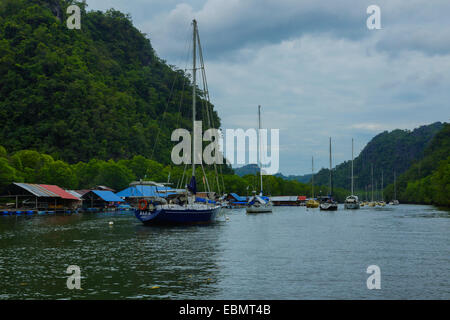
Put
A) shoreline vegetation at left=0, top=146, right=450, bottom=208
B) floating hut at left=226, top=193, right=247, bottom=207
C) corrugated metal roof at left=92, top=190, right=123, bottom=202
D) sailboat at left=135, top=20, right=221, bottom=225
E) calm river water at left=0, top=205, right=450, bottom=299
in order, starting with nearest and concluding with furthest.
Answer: calm river water at left=0, top=205, right=450, bottom=299 → sailboat at left=135, top=20, right=221, bottom=225 → shoreline vegetation at left=0, top=146, right=450, bottom=208 → corrugated metal roof at left=92, top=190, right=123, bottom=202 → floating hut at left=226, top=193, right=247, bottom=207

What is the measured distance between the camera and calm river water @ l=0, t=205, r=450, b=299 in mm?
20469

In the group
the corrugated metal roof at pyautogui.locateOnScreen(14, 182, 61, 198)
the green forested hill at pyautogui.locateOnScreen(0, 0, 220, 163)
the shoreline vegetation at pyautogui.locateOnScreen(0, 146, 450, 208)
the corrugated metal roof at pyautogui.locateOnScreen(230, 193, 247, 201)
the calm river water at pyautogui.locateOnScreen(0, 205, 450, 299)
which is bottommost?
the calm river water at pyautogui.locateOnScreen(0, 205, 450, 299)

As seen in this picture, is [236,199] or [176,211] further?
[236,199]

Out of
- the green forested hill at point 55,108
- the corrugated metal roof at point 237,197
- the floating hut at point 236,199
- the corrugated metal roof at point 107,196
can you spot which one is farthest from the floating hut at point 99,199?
the corrugated metal roof at point 237,197

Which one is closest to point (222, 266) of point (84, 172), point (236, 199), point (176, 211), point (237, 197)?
point (176, 211)

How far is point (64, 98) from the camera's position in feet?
570

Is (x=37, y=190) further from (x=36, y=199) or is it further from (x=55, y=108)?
(x=55, y=108)

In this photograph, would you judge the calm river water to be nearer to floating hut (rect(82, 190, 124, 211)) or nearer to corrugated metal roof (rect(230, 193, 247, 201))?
floating hut (rect(82, 190, 124, 211))

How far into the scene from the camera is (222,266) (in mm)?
27312

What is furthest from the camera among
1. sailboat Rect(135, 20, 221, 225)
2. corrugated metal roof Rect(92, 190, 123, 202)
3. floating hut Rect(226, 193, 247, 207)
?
floating hut Rect(226, 193, 247, 207)

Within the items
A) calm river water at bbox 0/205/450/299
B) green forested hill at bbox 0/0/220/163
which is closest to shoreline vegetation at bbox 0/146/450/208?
green forested hill at bbox 0/0/220/163

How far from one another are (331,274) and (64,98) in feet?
541
